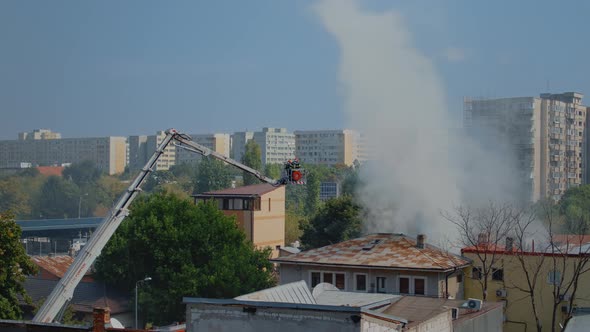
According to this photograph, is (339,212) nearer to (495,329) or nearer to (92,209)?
(495,329)

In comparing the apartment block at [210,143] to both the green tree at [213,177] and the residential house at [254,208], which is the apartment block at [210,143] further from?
the residential house at [254,208]

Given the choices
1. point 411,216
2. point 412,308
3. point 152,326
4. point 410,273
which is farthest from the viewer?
point 411,216

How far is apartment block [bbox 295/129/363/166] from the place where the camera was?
18525 cm

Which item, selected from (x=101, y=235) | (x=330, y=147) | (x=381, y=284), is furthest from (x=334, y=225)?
(x=330, y=147)

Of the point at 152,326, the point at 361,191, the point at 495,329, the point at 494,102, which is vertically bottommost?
the point at 152,326

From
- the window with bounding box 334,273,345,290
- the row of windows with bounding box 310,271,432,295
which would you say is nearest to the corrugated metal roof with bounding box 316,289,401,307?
the row of windows with bounding box 310,271,432,295

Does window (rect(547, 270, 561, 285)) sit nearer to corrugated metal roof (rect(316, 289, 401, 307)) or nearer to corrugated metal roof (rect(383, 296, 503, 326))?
corrugated metal roof (rect(383, 296, 503, 326))

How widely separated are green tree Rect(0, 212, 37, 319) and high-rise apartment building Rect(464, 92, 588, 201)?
59.0 meters

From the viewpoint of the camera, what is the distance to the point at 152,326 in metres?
38.1

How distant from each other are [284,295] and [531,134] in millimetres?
68337

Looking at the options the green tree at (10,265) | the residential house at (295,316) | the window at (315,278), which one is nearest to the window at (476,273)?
the window at (315,278)

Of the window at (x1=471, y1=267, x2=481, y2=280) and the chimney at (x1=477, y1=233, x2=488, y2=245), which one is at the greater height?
the chimney at (x1=477, y1=233, x2=488, y2=245)

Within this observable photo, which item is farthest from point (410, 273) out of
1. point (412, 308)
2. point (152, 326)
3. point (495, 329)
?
point (152, 326)

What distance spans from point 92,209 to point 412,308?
113 m
